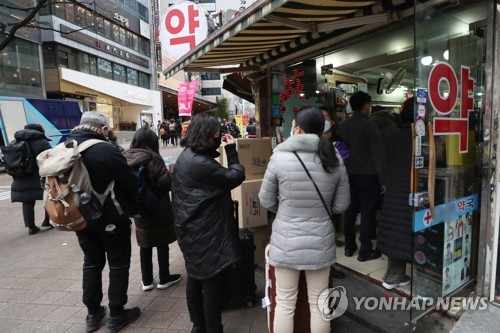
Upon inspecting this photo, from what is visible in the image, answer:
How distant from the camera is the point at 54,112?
1508cm

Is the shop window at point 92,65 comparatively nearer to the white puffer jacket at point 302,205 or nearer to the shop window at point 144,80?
the shop window at point 144,80

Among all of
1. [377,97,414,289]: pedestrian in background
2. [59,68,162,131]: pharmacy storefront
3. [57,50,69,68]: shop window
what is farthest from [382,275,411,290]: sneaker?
[57,50,69,68]: shop window

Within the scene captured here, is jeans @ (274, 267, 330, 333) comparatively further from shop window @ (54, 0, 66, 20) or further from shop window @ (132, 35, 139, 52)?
shop window @ (132, 35, 139, 52)

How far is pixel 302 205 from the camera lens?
2105 mm

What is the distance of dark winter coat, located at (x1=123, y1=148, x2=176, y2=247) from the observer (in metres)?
3.20

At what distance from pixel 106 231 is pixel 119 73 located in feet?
99.4

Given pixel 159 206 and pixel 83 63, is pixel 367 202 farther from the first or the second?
pixel 83 63

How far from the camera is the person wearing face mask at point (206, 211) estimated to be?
232 centimetres

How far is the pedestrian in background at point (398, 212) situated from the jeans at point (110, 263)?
2448mm

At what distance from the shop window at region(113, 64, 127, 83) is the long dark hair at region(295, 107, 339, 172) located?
99.5ft

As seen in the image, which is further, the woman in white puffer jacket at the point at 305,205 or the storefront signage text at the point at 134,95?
the storefront signage text at the point at 134,95

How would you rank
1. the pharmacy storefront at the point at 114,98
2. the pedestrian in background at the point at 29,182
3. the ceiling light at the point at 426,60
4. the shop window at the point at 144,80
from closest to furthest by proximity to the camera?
the ceiling light at the point at 426,60, the pedestrian in background at the point at 29,182, the pharmacy storefront at the point at 114,98, the shop window at the point at 144,80

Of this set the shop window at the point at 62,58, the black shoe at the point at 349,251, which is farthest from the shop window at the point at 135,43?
the black shoe at the point at 349,251

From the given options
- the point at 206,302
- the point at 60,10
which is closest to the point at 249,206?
the point at 206,302
